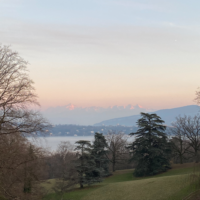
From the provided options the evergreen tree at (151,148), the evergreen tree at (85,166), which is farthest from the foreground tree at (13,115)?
the evergreen tree at (151,148)

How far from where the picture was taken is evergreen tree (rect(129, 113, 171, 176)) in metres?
39.8

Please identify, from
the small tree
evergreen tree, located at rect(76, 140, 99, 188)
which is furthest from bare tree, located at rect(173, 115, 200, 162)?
evergreen tree, located at rect(76, 140, 99, 188)

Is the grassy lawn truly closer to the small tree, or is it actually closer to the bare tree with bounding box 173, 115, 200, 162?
the small tree

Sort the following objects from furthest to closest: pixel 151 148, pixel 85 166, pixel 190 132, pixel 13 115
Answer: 1. pixel 190 132
2. pixel 151 148
3. pixel 85 166
4. pixel 13 115

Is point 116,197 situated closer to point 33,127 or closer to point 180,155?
point 33,127

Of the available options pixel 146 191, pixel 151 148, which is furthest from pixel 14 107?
pixel 151 148

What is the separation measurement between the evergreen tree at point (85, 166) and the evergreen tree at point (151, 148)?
30.7 ft

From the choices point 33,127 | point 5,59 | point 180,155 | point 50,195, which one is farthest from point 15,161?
point 180,155

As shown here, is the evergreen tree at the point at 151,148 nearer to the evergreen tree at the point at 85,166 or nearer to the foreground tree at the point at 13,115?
the evergreen tree at the point at 85,166

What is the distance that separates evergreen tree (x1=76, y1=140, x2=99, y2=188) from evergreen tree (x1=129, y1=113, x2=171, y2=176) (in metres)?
9.35

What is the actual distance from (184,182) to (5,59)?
1941 centimetres

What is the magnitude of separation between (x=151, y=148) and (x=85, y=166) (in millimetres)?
12320

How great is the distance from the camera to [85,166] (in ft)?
112

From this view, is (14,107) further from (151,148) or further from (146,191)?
(151,148)
